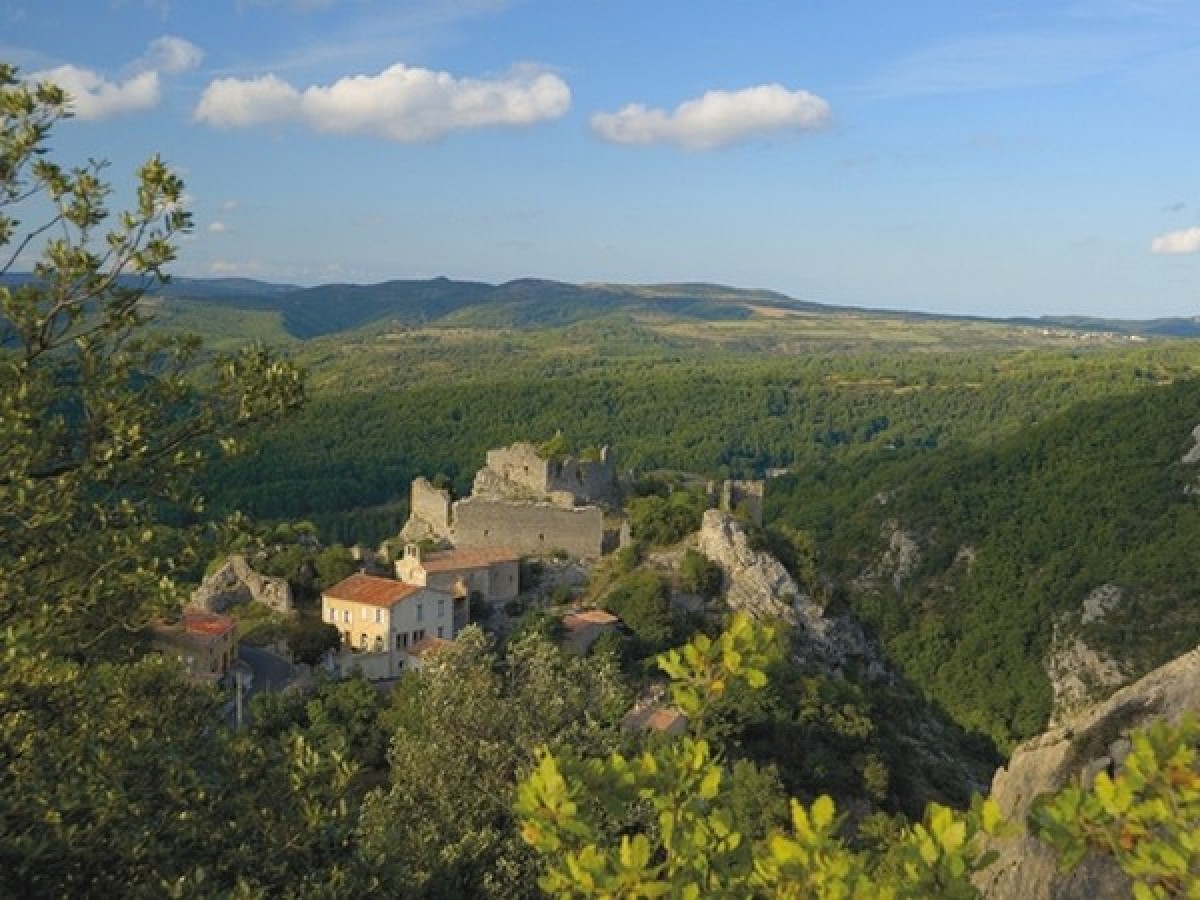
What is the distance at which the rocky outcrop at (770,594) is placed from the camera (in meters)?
39.2

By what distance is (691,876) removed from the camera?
583 cm

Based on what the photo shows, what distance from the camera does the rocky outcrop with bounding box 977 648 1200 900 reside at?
11.7 meters

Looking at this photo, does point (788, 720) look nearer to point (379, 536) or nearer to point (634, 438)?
point (379, 536)

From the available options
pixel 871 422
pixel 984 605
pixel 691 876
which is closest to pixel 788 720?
pixel 691 876

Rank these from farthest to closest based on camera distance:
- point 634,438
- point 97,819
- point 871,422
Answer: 1. point 871,422
2. point 634,438
3. point 97,819

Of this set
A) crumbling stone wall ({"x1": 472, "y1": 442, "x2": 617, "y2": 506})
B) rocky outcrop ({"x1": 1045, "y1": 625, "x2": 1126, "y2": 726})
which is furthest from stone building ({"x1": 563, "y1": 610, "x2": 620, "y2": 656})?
rocky outcrop ({"x1": 1045, "y1": 625, "x2": 1126, "y2": 726})

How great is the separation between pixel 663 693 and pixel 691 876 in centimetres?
2831

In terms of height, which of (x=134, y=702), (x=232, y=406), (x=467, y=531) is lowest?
(x=467, y=531)

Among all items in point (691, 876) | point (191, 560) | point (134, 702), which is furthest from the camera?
point (134, 702)

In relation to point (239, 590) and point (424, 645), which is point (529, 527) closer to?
point (424, 645)

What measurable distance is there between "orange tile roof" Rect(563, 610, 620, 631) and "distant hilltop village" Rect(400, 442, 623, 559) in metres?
5.25

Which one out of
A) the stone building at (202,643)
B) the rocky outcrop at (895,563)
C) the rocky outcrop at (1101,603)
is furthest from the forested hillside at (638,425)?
the stone building at (202,643)

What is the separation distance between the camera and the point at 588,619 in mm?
35719

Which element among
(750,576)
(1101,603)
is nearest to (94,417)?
(750,576)
